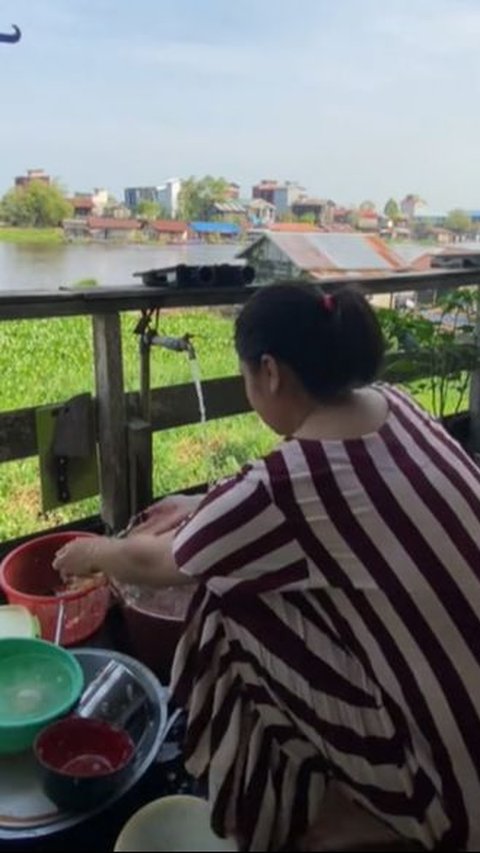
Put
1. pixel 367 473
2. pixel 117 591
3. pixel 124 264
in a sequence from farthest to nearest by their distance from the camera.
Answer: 1. pixel 124 264
2. pixel 117 591
3. pixel 367 473

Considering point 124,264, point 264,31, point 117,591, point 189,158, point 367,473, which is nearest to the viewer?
point 367,473

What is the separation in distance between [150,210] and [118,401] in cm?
→ 59

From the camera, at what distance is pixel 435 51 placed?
2.57 meters

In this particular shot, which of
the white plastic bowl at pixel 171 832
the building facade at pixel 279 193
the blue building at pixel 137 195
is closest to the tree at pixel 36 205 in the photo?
the blue building at pixel 137 195

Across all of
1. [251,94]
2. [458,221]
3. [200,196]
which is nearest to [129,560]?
[200,196]

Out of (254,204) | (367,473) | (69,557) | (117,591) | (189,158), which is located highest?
(189,158)

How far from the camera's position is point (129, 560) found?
1.15 m

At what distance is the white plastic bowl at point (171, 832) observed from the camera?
0.45 metres

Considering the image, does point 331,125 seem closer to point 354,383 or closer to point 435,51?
point 435,51

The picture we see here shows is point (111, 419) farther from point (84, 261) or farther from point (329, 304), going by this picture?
point (329, 304)

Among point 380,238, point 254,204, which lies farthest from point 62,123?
point 380,238

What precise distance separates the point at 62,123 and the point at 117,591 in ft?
4.31

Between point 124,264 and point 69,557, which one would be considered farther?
point 124,264

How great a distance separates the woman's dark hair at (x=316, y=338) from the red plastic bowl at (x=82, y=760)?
2.52 feet
